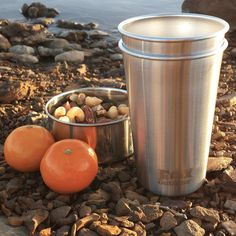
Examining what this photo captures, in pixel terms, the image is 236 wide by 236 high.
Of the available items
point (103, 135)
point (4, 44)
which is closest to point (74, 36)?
point (4, 44)

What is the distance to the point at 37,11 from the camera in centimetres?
800

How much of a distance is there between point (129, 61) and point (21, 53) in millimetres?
3342

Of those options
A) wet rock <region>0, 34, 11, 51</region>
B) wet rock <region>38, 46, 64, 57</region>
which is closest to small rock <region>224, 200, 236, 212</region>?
wet rock <region>38, 46, 64, 57</region>

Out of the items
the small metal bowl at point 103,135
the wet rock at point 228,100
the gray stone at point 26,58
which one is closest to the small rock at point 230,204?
the small metal bowl at point 103,135

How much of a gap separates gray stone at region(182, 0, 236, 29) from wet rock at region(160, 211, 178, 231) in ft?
13.7

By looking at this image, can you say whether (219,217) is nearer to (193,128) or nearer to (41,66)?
(193,128)

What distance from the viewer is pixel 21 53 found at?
18.8ft

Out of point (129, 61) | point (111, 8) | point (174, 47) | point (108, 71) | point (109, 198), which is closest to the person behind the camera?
point (174, 47)

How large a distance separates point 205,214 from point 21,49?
12.1 feet

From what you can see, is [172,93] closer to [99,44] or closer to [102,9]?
[99,44]

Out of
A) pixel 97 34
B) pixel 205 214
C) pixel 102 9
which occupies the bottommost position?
pixel 102 9

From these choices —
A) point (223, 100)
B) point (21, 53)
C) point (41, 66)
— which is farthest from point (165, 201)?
point (21, 53)

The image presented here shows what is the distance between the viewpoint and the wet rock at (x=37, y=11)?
7973mm

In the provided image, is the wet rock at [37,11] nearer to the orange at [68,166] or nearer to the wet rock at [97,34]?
the wet rock at [97,34]
